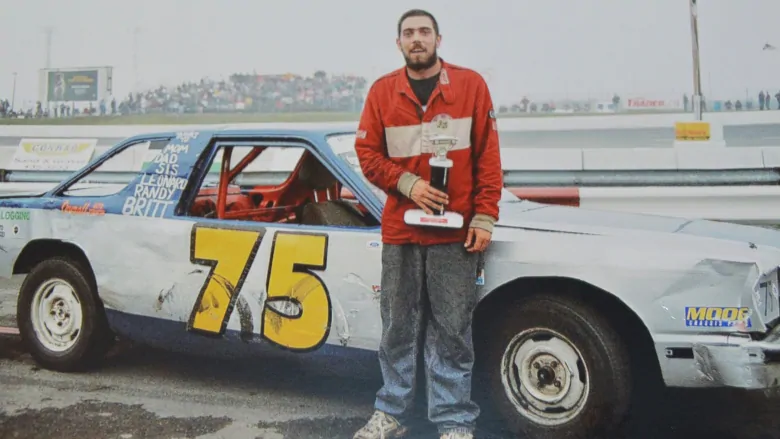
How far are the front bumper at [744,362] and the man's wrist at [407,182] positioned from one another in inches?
44.1

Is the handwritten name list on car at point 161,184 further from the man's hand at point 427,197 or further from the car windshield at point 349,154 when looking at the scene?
the man's hand at point 427,197

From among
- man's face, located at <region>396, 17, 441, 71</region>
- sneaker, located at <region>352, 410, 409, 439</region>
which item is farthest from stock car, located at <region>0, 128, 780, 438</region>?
man's face, located at <region>396, 17, 441, 71</region>

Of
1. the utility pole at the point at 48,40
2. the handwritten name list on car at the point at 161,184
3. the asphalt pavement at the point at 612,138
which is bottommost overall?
the handwritten name list on car at the point at 161,184

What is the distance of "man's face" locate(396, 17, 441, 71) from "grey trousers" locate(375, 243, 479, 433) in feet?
2.19

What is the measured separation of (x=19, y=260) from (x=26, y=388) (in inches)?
28.4

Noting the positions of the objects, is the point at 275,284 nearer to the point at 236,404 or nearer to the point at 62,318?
the point at 236,404

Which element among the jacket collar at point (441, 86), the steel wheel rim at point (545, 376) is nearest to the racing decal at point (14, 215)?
the jacket collar at point (441, 86)

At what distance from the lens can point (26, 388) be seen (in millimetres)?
4023

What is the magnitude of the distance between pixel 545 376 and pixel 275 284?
118 centimetres

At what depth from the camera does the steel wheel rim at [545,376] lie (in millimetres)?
3092

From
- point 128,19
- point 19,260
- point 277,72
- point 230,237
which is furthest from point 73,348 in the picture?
point 128,19

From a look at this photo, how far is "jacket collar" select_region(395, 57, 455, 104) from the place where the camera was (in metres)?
2.97

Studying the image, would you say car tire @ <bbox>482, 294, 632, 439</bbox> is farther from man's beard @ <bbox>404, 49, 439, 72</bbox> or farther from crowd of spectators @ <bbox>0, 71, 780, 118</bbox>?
crowd of spectators @ <bbox>0, 71, 780, 118</bbox>

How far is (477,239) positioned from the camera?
295 cm
